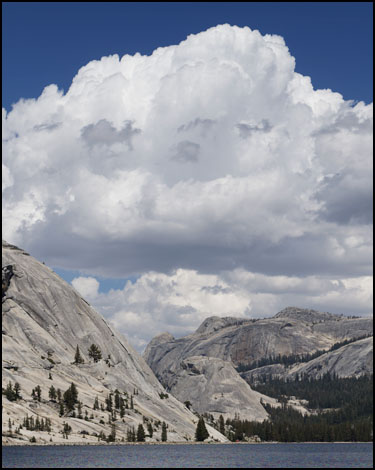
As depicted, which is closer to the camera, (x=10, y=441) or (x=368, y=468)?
(x=368, y=468)

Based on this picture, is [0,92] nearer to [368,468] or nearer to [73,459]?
[73,459]

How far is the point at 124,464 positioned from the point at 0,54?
115 metres

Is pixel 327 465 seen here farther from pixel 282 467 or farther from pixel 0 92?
pixel 0 92

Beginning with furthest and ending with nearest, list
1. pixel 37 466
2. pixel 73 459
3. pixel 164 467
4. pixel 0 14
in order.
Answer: pixel 73 459, pixel 164 467, pixel 37 466, pixel 0 14

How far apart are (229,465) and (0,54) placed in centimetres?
12672

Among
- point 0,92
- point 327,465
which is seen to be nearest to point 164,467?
point 327,465

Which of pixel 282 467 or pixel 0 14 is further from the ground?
pixel 0 14

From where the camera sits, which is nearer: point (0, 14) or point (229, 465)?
point (0, 14)

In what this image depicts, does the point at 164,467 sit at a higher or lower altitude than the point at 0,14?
lower

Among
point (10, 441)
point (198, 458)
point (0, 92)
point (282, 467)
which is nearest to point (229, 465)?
point (282, 467)

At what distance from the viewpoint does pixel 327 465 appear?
176875mm

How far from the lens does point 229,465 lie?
16825 cm

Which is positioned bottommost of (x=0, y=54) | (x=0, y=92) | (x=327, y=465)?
(x=327, y=465)

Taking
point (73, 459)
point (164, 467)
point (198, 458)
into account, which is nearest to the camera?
point (164, 467)
